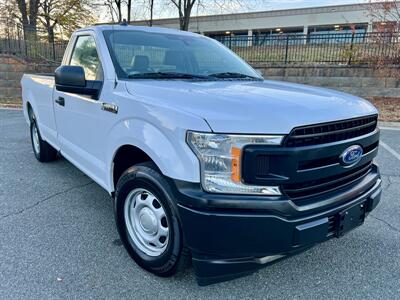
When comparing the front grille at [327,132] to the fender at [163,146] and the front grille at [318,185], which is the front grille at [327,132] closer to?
the front grille at [318,185]

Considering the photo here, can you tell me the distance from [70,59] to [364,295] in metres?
3.81

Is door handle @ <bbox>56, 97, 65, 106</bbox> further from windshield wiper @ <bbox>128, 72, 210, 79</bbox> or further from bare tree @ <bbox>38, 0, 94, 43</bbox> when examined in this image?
bare tree @ <bbox>38, 0, 94, 43</bbox>

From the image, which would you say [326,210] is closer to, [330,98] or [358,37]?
[330,98]

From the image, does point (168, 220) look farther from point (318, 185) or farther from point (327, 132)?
point (327, 132)

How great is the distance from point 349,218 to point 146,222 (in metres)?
1.46

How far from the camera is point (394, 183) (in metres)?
4.63

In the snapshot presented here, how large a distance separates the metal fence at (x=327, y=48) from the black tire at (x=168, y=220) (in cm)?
1148

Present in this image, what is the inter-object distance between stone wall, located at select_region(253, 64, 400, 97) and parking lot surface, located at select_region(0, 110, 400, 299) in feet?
29.1

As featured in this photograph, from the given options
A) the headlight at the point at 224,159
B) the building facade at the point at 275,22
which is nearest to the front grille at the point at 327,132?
the headlight at the point at 224,159

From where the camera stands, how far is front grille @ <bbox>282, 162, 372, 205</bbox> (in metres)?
2.11

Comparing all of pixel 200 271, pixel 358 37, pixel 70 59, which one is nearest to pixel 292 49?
pixel 358 37

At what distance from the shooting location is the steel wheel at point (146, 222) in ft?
8.22

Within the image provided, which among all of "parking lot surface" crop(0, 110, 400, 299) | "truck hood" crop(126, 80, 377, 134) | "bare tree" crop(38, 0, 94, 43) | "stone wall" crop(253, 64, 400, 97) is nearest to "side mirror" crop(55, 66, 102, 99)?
"truck hood" crop(126, 80, 377, 134)

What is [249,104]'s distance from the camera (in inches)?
85.7
